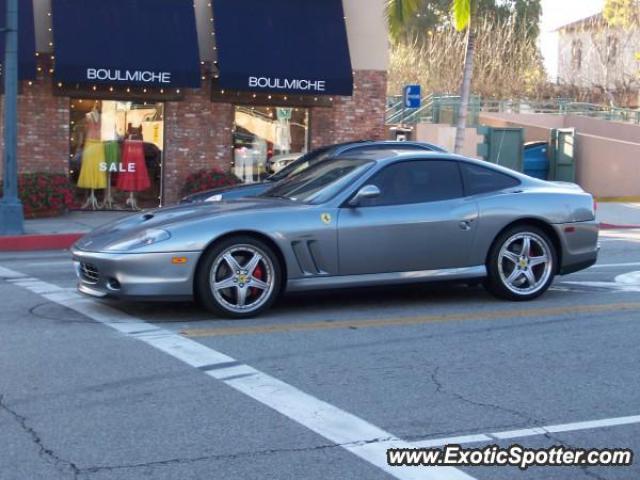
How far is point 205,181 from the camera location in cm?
1997

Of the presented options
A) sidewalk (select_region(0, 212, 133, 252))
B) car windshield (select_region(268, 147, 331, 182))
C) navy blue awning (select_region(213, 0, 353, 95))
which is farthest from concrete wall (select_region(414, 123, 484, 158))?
car windshield (select_region(268, 147, 331, 182))

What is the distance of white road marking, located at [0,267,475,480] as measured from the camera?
5.07m

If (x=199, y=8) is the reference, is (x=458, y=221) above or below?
below

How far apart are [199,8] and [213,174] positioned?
330 centimetres

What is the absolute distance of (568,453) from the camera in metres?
5.23

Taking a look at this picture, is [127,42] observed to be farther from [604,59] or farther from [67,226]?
[604,59]

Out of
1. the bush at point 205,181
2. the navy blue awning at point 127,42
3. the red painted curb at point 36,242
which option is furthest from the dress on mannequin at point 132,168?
the red painted curb at point 36,242

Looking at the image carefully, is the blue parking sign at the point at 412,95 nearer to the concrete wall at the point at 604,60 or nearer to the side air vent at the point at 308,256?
the side air vent at the point at 308,256

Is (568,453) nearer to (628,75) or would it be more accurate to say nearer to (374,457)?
(374,457)

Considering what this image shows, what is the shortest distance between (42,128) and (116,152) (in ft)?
5.13

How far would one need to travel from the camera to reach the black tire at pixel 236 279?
830 centimetres

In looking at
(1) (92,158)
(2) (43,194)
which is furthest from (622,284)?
(1) (92,158)

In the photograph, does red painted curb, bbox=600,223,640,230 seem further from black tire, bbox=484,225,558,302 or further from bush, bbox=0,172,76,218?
black tire, bbox=484,225,558,302

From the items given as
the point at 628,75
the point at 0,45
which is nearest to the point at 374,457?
the point at 0,45
